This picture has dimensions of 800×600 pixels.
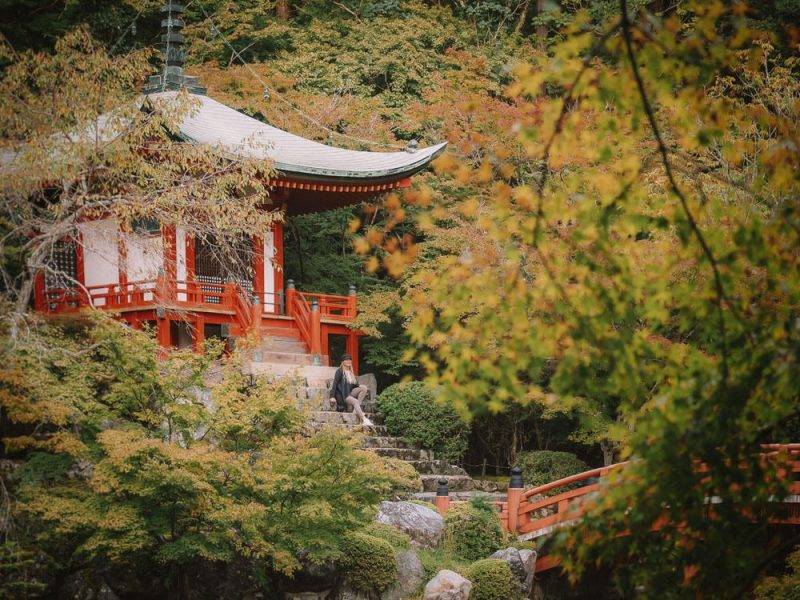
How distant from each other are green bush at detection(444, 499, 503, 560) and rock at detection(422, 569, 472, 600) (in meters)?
0.97

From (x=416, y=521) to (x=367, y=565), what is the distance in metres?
1.38

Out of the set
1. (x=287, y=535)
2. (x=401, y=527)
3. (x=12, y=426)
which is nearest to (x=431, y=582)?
(x=401, y=527)

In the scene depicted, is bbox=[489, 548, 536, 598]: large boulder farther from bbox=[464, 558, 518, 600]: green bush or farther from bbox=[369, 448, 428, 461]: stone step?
bbox=[369, 448, 428, 461]: stone step

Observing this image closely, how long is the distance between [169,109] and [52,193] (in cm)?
530

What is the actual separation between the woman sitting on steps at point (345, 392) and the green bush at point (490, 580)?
12.9 feet

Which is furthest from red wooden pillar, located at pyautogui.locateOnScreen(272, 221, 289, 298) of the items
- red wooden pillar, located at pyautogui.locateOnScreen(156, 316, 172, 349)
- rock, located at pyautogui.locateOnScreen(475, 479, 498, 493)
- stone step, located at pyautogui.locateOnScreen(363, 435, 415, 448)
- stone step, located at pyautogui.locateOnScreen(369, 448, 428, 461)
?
rock, located at pyautogui.locateOnScreen(475, 479, 498, 493)

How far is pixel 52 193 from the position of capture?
605 inches

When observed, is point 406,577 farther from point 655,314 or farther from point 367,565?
point 655,314

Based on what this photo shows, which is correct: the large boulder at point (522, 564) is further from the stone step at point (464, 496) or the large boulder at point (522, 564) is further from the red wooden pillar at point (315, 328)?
the red wooden pillar at point (315, 328)

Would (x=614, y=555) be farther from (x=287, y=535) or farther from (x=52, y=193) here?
(x=52, y=193)

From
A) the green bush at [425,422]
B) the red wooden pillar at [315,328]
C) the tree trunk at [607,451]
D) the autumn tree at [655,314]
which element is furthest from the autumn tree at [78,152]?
the autumn tree at [655,314]

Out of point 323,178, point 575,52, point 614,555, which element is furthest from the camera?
point 323,178

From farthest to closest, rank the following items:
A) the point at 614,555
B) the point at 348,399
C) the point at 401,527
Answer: the point at 348,399 → the point at 401,527 → the point at 614,555

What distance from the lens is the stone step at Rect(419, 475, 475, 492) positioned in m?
14.0
